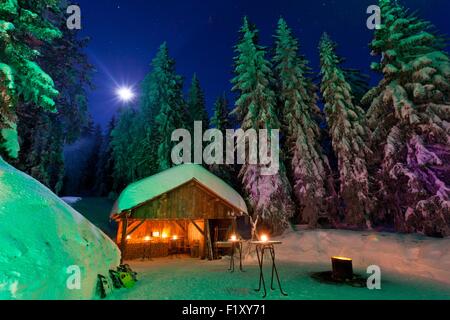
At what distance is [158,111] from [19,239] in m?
22.3

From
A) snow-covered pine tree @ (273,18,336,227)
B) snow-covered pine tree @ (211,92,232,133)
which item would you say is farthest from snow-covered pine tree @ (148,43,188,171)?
snow-covered pine tree @ (273,18,336,227)

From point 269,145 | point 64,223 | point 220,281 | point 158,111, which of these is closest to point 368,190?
point 269,145

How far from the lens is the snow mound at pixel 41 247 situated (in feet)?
17.5

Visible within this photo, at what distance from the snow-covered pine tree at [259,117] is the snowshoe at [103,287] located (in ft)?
39.4

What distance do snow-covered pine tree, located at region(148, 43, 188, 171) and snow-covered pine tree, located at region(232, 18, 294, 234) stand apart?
7.71m

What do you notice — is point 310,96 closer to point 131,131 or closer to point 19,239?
point 131,131

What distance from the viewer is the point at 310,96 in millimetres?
23266

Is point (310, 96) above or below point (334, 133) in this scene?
above

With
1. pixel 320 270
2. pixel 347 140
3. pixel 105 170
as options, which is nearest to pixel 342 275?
pixel 320 270

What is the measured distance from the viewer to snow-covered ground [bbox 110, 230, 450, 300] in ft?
27.6

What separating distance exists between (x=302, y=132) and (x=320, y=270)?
1078 cm

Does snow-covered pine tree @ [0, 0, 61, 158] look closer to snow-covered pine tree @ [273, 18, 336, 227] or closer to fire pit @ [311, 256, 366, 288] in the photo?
fire pit @ [311, 256, 366, 288]

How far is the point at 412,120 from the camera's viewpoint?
47.6ft

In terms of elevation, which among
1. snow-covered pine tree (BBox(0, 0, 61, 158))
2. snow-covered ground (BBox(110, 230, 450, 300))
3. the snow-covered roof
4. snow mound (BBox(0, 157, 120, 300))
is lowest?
snow-covered ground (BBox(110, 230, 450, 300))
